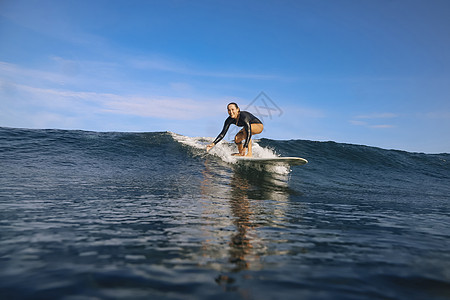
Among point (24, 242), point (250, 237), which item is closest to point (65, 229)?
point (24, 242)

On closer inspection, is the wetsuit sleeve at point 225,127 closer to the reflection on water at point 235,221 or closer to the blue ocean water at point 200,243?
the reflection on water at point 235,221

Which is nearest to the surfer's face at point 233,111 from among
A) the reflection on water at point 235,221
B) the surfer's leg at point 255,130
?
the surfer's leg at point 255,130

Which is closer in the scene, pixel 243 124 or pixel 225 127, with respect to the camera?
pixel 243 124

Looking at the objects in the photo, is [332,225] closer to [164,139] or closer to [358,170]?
[358,170]

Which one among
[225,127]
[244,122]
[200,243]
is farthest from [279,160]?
[200,243]

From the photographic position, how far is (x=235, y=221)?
343 centimetres

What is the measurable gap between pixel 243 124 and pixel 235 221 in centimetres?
666

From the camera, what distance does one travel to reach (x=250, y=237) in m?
2.75

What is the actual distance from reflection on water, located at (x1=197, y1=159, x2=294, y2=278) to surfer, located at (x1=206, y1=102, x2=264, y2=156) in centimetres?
219

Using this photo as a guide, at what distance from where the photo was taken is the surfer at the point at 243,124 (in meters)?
9.58

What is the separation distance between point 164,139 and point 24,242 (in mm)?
12150

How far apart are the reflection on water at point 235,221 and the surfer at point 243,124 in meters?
2.19

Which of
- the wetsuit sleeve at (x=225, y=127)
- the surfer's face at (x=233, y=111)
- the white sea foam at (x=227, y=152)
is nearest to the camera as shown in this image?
the surfer's face at (x=233, y=111)

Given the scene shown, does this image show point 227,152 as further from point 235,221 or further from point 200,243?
point 200,243
